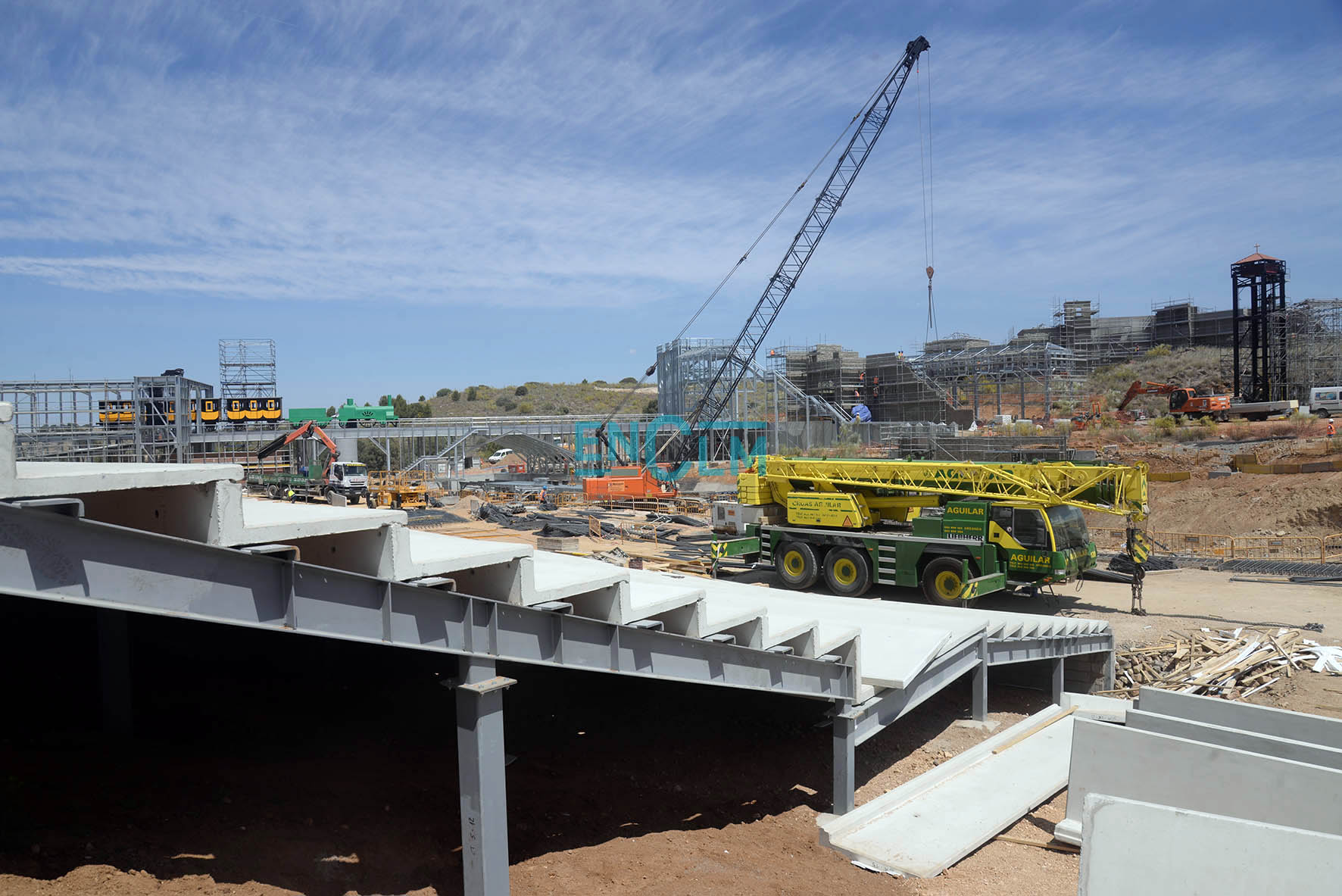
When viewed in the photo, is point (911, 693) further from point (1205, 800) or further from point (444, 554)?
point (444, 554)

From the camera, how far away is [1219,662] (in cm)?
1222

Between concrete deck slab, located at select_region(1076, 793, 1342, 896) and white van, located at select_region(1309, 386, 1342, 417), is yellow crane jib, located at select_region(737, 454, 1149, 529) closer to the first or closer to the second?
concrete deck slab, located at select_region(1076, 793, 1342, 896)

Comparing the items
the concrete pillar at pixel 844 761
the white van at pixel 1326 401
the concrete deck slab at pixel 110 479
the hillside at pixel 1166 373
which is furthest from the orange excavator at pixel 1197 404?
the concrete deck slab at pixel 110 479

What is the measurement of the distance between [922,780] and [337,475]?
31.5m

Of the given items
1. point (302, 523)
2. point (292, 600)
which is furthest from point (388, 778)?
point (302, 523)

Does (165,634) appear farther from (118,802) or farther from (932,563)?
(932,563)

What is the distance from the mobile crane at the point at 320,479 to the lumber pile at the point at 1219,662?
29.1 metres

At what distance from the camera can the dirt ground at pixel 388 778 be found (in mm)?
5473

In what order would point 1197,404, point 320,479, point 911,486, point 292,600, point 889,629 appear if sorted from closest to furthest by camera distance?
point 292,600 → point 889,629 → point 911,486 → point 320,479 → point 1197,404

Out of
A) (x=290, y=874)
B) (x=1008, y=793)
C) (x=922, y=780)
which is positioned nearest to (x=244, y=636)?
(x=290, y=874)

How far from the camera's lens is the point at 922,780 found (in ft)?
26.9

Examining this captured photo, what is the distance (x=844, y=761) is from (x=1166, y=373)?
65494 mm

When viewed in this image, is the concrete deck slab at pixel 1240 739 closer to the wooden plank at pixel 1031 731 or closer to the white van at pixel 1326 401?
the wooden plank at pixel 1031 731

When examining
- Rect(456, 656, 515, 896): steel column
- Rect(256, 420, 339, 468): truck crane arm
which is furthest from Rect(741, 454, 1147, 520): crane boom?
Rect(256, 420, 339, 468): truck crane arm
